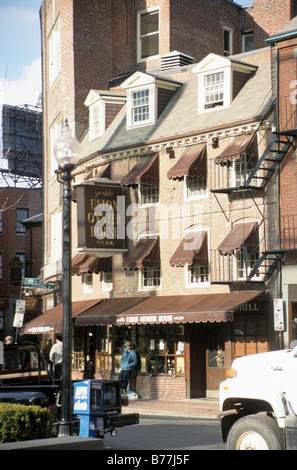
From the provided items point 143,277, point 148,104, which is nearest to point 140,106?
point 148,104

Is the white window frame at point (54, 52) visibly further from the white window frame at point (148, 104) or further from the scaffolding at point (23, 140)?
the scaffolding at point (23, 140)

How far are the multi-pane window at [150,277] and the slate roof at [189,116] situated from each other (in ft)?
15.2

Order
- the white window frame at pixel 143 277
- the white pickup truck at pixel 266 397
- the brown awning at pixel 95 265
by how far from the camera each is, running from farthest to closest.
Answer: the brown awning at pixel 95 265
the white window frame at pixel 143 277
the white pickup truck at pixel 266 397

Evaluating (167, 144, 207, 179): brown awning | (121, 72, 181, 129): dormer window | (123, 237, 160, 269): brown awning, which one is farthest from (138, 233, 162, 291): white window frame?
(121, 72, 181, 129): dormer window

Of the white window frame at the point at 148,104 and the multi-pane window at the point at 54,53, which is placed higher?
the multi-pane window at the point at 54,53

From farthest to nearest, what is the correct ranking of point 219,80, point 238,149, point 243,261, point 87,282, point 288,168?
1. point 87,282
2. point 219,80
3. point 243,261
4. point 238,149
5. point 288,168

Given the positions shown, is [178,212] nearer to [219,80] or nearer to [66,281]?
[219,80]

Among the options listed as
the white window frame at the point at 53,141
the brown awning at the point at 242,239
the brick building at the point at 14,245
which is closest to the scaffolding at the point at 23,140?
the brick building at the point at 14,245

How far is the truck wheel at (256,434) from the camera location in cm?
1016

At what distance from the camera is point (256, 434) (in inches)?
411

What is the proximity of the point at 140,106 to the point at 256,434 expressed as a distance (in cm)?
2175

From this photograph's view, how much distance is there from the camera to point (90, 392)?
13.2 meters

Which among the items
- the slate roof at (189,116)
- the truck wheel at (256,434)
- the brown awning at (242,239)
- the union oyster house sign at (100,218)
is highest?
the slate roof at (189,116)

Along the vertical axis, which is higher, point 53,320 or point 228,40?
point 228,40
